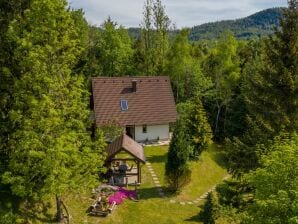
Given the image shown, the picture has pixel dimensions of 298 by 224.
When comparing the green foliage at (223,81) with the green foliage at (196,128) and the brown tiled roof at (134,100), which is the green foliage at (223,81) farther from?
the green foliage at (196,128)

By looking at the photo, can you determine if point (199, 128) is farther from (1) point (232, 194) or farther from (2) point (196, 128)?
(1) point (232, 194)

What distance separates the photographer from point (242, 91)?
49594mm

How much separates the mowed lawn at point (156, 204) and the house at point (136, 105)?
4.62 m

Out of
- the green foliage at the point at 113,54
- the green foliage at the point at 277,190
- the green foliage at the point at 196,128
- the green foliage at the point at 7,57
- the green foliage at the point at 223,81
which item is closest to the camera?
the green foliage at the point at 277,190

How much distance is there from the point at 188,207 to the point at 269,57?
42.4 feet

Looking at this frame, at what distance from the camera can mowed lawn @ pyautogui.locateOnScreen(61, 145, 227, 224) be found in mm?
26969

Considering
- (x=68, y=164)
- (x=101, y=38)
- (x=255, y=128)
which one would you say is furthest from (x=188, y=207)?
(x=101, y=38)

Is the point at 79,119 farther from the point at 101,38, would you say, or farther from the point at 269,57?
the point at 101,38

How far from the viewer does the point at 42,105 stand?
780 inches

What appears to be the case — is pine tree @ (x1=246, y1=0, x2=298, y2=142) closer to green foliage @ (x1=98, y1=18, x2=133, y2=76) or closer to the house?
the house

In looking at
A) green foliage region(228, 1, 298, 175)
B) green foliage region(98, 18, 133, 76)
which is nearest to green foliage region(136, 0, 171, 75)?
green foliage region(98, 18, 133, 76)

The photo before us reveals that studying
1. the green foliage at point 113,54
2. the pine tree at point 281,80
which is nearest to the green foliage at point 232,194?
the pine tree at point 281,80

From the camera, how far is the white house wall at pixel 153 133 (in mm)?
42938

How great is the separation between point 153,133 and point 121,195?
48.0 feet
